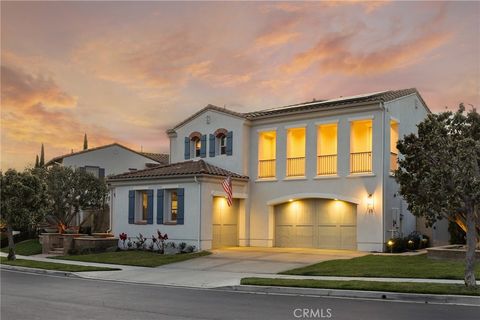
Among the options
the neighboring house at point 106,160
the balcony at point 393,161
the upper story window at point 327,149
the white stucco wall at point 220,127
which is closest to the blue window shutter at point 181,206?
the white stucco wall at point 220,127

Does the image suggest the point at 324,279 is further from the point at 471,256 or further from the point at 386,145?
the point at 386,145

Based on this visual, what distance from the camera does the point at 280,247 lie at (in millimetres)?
27844

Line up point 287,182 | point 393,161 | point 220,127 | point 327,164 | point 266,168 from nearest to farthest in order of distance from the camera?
point 393,161 → point 327,164 → point 287,182 → point 266,168 → point 220,127

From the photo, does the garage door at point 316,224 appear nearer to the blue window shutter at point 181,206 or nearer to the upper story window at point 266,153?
the upper story window at point 266,153

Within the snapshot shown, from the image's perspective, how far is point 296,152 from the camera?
94.4 feet

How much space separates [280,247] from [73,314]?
17732 mm

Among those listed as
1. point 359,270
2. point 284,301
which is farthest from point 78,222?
point 284,301

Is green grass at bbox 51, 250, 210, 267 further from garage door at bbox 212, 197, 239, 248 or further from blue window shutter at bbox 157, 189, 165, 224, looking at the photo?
garage door at bbox 212, 197, 239, 248

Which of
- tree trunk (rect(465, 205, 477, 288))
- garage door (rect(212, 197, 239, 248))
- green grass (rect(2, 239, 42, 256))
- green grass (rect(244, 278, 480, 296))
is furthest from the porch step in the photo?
tree trunk (rect(465, 205, 477, 288))

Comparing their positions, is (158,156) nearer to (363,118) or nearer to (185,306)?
(363,118)

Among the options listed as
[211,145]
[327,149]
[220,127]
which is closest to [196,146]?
[211,145]

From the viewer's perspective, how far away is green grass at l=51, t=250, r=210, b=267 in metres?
23.2

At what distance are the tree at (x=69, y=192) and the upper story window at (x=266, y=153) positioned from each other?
12.6 metres

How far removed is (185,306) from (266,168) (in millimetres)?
17030
